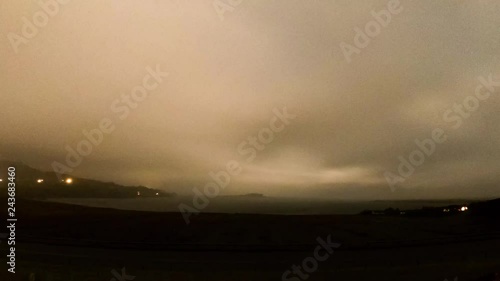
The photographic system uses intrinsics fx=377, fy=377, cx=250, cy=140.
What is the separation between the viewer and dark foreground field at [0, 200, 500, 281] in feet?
34.2

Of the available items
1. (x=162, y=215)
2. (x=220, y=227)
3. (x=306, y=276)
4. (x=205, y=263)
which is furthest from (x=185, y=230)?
(x=306, y=276)

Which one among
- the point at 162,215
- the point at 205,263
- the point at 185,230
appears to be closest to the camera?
the point at 205,263

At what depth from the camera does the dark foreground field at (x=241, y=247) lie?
410 inches

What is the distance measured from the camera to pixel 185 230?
54.6ft

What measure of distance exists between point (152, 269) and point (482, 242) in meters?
12.8

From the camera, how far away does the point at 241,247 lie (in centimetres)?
1351

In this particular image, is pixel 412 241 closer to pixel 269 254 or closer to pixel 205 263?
pixel 269 254

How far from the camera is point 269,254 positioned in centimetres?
1263

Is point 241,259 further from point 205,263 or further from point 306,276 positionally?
point 306,276

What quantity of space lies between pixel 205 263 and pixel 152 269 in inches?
62.1

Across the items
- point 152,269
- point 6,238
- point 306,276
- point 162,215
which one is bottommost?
point 306,276

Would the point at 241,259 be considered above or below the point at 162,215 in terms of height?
below

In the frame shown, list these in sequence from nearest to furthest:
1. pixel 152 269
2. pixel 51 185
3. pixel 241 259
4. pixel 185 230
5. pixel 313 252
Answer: pixel 152 269 < pixel 241 259 < pixel 313 252 < pixel 185 230 < pixel 51 185

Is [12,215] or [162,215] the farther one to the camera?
[162,215]
